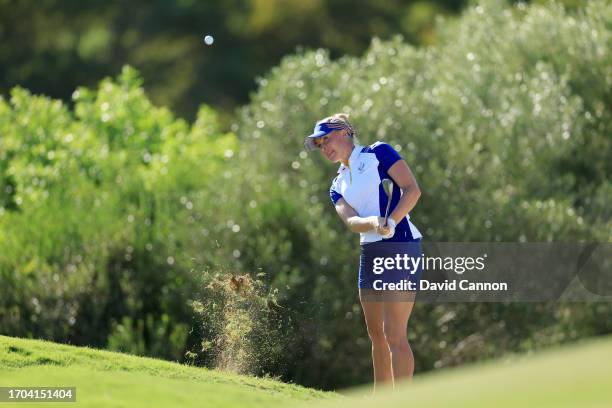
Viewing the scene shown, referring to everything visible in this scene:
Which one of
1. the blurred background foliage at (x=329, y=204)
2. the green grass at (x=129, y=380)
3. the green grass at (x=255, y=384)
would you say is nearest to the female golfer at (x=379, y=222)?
the green grass at (x=255, y=384)

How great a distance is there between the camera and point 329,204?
18.9 m

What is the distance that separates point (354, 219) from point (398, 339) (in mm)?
786

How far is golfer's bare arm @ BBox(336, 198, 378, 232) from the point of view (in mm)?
7586

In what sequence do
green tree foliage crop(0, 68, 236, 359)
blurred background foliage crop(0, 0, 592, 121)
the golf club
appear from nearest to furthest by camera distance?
the golf club
green tree foliage crop(0, 68, 236, 359)
blurred background foliage crop(0, 0, 592, 121)

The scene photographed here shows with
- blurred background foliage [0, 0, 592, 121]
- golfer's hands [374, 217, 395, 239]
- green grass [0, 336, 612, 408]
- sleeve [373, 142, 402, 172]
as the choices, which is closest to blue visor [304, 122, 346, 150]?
sleeve [373, 142, 402, 172]

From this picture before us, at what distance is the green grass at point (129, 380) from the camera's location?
8031 mm

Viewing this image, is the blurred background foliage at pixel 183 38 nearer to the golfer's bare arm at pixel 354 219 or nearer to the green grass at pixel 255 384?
the green grass at pixel 255 384

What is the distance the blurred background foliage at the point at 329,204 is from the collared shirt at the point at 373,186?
885 centimetres

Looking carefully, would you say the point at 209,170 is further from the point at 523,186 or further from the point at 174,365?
the point at 174,365

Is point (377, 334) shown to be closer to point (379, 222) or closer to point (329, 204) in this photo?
point (379, 222)

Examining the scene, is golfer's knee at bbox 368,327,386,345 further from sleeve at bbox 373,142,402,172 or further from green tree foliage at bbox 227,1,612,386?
green tree foliage at bbox 227,1,612,386

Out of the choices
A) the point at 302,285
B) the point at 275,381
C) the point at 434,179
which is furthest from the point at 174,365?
the point at 434,179

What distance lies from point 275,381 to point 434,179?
33.2 ft

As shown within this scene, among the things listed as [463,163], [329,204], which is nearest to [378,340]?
[329,204]
